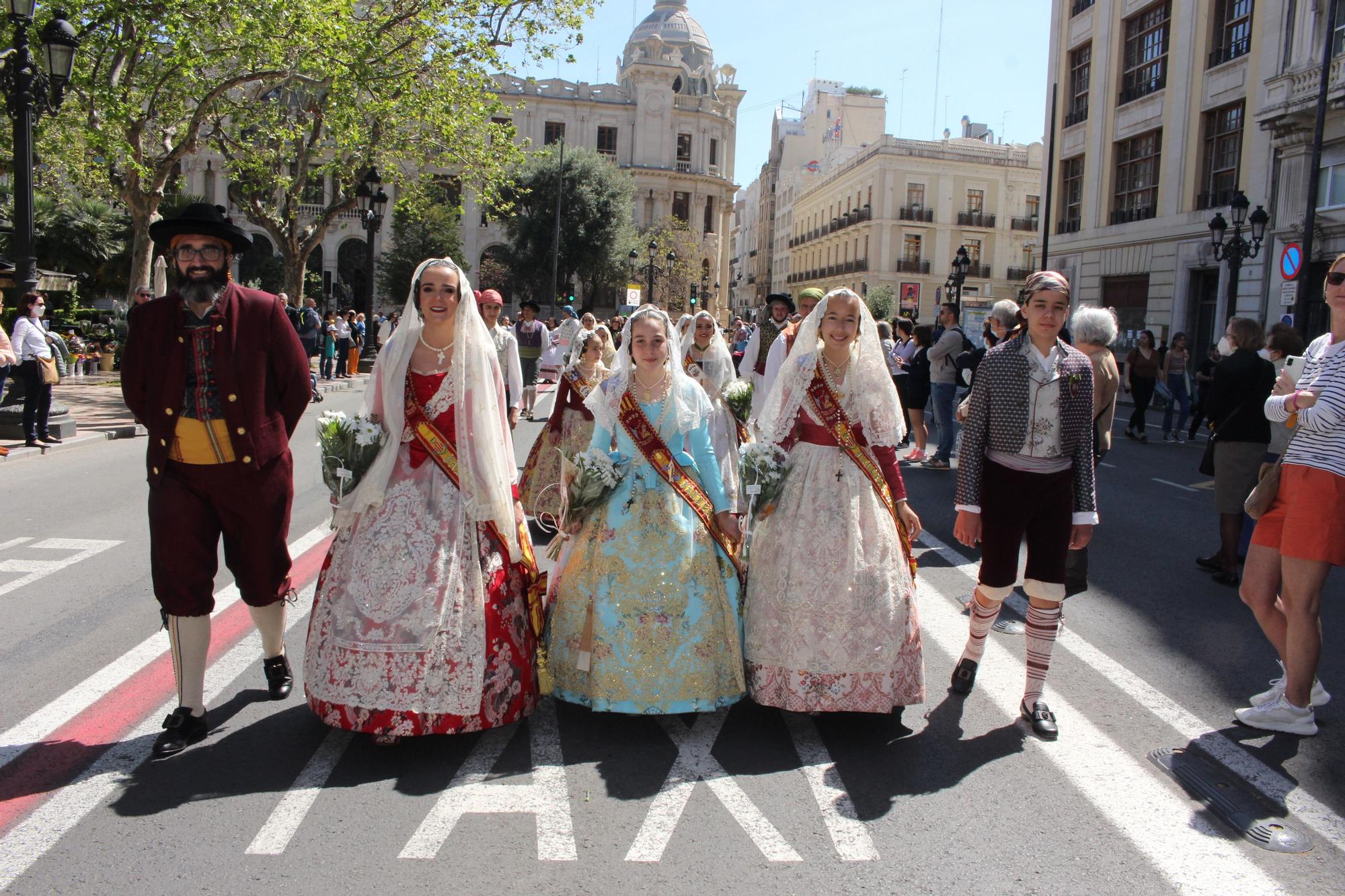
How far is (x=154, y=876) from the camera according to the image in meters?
3.10

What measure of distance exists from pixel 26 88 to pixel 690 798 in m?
13.0

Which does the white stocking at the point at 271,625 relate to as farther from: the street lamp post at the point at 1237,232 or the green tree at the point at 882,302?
the green tree at the point at 882,302

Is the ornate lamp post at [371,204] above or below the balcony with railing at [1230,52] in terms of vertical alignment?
below

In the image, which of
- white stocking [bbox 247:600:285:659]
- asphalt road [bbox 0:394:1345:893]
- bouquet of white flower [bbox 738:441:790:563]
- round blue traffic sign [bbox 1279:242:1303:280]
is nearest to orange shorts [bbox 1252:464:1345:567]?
asphalt road [bbox 0:394:1345:893]

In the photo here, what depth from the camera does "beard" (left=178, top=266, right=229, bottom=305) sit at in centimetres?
403

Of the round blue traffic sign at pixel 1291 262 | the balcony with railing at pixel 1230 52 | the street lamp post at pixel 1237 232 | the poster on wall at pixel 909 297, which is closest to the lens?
the round blue traffic sign at pixel 1291 262

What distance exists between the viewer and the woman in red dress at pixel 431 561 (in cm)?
392

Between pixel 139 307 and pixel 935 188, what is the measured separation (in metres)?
63.4

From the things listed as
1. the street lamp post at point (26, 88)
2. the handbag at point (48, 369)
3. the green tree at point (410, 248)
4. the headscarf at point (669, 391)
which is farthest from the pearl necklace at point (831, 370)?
the green tree at point (410, 248)

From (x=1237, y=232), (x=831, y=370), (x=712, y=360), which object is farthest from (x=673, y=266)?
(x=831, y=370)

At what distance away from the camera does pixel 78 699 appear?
4.56 m

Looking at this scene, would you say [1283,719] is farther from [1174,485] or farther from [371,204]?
[371,204]

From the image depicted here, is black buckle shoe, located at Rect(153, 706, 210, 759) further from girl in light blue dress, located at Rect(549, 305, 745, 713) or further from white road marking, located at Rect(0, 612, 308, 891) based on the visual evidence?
girl in light blue dress, located at Rect(549, 305, 745, 713)

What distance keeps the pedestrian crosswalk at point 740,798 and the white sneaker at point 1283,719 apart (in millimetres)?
183
